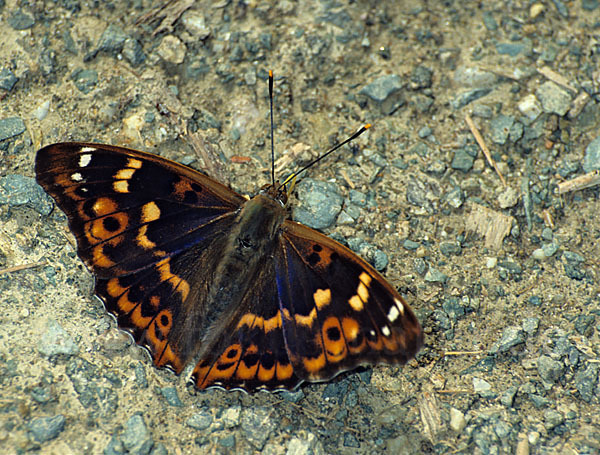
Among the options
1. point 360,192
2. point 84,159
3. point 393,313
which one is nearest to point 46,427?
point 84,159

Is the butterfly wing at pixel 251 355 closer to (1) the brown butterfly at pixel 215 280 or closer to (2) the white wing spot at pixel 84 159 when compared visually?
(1) the brown butterfly at pixel 215 280

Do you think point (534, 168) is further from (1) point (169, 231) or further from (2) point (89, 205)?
(2) point (89, 205)

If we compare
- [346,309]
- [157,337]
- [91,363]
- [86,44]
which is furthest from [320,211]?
[86,44]

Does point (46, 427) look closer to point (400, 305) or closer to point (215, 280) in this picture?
point (215, 280)

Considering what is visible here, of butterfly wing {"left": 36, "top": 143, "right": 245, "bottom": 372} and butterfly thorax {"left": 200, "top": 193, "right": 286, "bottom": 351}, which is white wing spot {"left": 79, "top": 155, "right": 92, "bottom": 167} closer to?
butterfly wing {"left": 36, "top": 143, "right": 245, "bottom": 372}

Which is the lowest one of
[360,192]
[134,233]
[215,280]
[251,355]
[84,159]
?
[360,192]

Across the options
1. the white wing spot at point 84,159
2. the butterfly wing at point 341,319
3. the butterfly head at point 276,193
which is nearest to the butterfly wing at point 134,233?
the white wing spot at point 84,159
